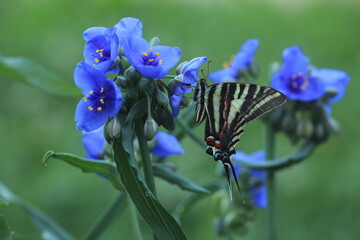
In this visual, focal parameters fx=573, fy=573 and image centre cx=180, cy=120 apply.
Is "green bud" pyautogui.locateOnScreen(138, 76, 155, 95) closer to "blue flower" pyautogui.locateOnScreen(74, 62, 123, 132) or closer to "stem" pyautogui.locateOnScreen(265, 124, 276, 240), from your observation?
"blue flower" pyautogui.locateOnScreen(74, 62, 123, 132)

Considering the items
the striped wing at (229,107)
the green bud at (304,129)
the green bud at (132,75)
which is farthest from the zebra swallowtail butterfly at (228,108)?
the green bud at (304,129)

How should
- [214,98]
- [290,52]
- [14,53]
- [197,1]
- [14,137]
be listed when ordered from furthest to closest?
[197,1]
[14,53]
[14,137]
[290,52]
[214,98]

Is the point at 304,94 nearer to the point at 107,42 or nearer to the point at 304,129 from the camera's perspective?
the point at 304,129

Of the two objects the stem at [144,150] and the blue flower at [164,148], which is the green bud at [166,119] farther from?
the blue flower at [164,148]

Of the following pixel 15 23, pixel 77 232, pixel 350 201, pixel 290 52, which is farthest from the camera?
pixel 15 23

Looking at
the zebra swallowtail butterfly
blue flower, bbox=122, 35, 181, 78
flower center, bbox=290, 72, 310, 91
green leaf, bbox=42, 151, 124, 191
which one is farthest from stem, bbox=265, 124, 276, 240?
blue flower, bbox=122, 35, 181, 78

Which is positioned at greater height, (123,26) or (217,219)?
(123,26)

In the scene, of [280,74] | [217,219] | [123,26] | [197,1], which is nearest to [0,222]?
[123,26]

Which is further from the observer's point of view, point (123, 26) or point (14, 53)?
point (14, 53)

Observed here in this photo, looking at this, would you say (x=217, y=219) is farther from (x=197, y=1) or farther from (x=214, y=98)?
(x=197, y=1)

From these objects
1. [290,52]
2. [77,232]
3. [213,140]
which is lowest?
[77,232]
